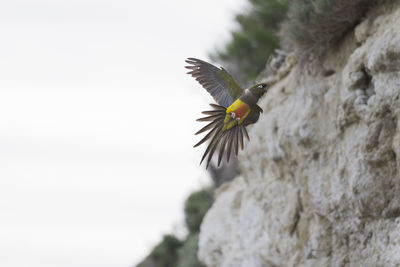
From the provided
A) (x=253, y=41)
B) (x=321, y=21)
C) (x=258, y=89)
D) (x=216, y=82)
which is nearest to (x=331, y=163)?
(x=321, y=21)

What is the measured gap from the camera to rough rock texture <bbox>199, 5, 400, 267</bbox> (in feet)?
20.6

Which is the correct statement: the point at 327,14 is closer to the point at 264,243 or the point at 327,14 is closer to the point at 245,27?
the point at 264,243

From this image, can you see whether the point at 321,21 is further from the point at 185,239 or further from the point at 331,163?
the point at 185,239

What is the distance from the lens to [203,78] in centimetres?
608

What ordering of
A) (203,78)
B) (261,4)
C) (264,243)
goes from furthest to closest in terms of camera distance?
1. (261,4)
2. (264,243)
3. (203,78)

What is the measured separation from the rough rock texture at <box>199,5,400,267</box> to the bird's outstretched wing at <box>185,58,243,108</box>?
4.92ft

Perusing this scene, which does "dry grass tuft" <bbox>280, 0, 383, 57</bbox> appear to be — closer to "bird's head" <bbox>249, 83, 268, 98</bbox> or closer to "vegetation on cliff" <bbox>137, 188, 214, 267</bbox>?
"bird's head" <bbox>249, 83, 268, 98</bbox>

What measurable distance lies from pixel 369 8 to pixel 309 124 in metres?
1.56

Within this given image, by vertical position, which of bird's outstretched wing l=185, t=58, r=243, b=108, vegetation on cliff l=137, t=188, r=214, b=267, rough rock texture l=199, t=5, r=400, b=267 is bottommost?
rough rock texture l=199, t=5, r=400, b=267

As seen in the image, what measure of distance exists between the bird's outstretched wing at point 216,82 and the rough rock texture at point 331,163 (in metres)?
1.50

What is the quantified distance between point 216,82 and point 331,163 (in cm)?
196

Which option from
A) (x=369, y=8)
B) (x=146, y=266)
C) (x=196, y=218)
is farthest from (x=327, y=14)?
(x=146, y=266)

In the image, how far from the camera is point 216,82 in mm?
6094

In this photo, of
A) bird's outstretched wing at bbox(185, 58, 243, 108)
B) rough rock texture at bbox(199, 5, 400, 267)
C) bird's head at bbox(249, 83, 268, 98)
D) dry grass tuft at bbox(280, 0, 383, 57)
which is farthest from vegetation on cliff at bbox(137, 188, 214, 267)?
bird's head at bbox(249, 83, 268, 98)
